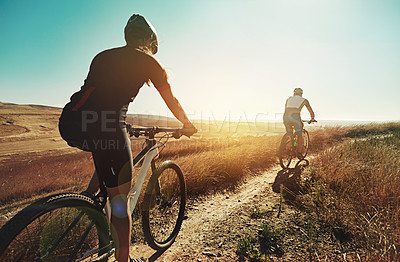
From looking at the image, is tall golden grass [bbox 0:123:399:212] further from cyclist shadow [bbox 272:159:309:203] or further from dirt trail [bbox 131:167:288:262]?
cyclist shadow [bbox 272:159:309:203]

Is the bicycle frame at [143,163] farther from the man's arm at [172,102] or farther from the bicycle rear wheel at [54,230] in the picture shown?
the man's arm at [172,102]

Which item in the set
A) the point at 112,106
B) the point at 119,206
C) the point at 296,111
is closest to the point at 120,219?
the point at 119,206

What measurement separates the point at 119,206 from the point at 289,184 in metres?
4.39

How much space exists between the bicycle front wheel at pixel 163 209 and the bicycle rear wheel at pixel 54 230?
1.92ft

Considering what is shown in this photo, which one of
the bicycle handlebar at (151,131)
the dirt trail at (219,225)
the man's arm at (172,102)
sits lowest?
the dirt trail at (219,225)

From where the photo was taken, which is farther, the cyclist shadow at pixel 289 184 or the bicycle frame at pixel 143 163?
the cyclist shadow at pixel 289 184

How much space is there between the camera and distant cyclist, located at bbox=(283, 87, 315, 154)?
654cm

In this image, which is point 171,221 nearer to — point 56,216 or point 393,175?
point 56,216

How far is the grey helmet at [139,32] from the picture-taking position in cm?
185

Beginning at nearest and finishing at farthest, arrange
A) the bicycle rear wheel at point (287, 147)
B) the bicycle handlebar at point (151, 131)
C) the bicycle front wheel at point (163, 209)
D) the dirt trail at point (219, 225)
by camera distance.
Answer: the bicycle handlebar at point (151, 131) < the bicycle front wheel at point (163, 209) < the dirt trail at point (219, 225) < the bicycle rear wheel at point (287, 147)

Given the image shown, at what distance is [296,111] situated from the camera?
654cm

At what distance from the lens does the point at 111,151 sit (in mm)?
1717

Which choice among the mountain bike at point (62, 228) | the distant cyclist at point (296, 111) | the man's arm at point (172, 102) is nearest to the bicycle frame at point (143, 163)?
the mountain bike at point (62, 228)

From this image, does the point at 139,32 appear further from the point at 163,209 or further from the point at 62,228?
the point at 163,209
